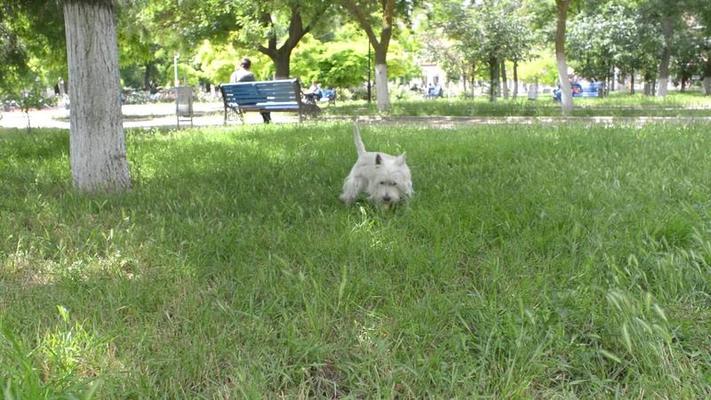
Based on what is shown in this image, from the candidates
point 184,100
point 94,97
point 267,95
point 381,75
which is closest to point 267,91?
point 267,95

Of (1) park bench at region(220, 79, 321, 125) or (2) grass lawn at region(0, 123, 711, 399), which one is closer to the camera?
(2) grass lawn at region(0, 123, 711, 399)

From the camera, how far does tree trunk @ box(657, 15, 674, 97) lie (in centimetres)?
3033

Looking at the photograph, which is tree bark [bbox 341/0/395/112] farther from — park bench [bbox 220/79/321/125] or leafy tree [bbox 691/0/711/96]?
leafy tree [bbox 691/0/711/96]

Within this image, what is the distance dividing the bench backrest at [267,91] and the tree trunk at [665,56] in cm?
2385

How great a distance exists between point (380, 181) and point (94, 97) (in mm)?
2828

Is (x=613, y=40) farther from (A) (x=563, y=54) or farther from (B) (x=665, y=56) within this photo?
(A) (x=563, y=54)

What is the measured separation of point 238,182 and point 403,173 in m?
1.79

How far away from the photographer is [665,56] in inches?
1257

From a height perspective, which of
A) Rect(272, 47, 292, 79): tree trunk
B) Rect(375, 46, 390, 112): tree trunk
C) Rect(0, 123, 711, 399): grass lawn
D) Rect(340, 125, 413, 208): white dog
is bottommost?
Rect(0, 123, 711, 399): grass lawn

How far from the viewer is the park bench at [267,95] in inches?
544

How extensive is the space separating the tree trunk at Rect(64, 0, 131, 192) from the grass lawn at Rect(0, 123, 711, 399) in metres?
0.33

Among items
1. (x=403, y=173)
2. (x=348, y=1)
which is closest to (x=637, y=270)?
(x=403, y=173)

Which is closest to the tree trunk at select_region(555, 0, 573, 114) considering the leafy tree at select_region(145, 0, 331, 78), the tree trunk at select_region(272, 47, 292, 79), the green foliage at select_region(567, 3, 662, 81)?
the leafy tree at select_region(145, 0, 331, 78)

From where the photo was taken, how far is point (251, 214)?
436 cm
